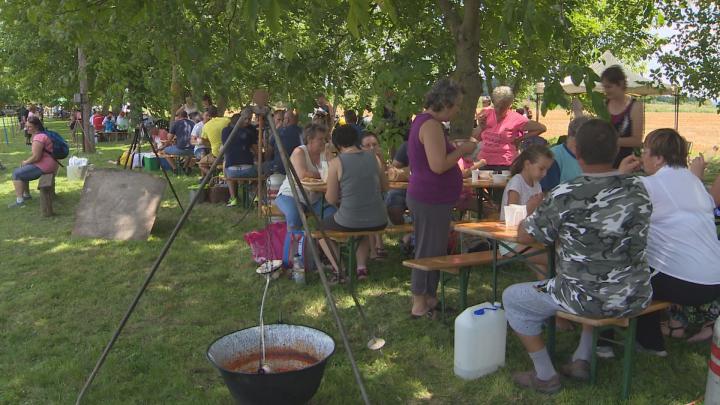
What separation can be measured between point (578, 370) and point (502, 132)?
337cm

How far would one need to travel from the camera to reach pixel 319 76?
686 cm

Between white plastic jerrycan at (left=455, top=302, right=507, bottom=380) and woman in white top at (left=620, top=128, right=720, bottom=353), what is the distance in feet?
2.86

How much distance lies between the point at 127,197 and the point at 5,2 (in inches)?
101

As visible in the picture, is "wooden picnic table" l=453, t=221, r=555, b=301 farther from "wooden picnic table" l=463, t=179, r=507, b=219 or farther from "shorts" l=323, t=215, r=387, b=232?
"wooden picnic table" l=463, t=179, r=507, b=219

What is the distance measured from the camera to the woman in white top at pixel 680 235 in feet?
10.7

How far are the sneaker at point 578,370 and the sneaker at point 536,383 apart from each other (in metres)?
0.17

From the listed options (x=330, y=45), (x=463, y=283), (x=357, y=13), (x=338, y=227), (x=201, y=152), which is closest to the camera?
(x=357, y=13)

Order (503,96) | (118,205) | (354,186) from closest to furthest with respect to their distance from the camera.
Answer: (354,186) → (503,96) → (118,205)

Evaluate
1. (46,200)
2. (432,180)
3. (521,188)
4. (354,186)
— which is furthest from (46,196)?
(521,188)

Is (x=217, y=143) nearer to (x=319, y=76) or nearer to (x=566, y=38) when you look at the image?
(x=319, y=76)

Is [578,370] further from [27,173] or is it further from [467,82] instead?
[27,173]

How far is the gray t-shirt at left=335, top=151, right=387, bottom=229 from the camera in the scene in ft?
16.2

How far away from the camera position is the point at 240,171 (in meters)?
8.58

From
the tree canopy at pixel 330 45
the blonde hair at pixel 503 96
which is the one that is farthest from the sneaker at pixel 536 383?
the blonde hair at pixel 503 96
